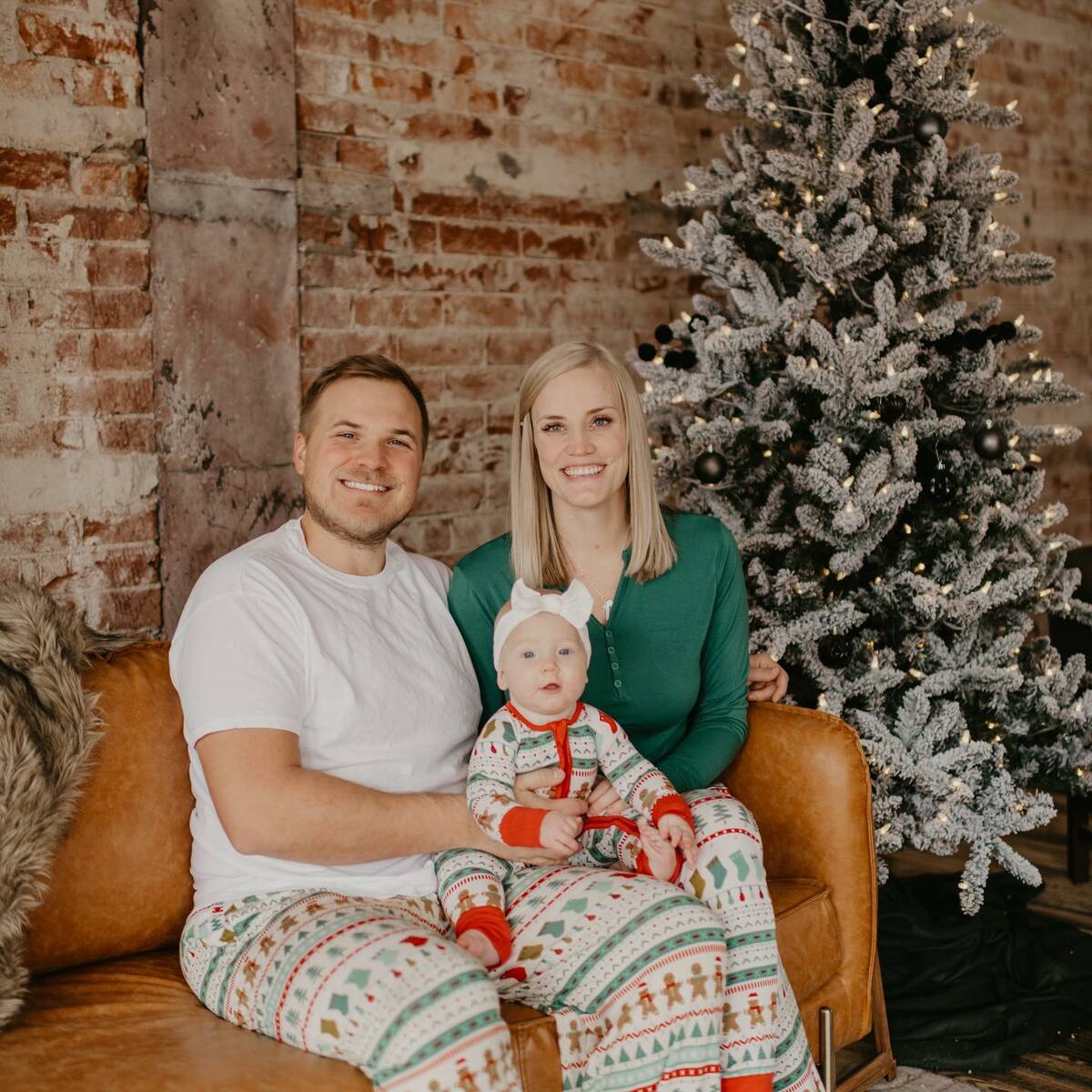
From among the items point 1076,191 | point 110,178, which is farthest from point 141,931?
point 1076,191

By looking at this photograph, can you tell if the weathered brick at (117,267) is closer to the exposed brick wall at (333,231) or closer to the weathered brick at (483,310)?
the exposed brick wall at (333,231)

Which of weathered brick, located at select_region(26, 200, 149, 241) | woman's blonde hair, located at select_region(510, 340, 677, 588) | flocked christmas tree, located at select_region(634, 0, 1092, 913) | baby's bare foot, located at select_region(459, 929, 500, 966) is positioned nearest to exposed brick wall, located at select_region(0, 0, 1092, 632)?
weathered brick, located at select_region(26, 200, 149, 241)

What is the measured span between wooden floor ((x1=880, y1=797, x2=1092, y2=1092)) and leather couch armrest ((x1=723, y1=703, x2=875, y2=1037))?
460 millimetres

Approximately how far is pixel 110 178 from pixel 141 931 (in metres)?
1.60

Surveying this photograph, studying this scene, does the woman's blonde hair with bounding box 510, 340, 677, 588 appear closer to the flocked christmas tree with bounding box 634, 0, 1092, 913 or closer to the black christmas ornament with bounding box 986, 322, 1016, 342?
the flocked christmas tree with bounding box 634, 0, 1092, 913

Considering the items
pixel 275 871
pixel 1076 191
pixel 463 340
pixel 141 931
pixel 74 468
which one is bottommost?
pixel 141 931

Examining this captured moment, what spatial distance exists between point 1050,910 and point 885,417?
1.47 metres

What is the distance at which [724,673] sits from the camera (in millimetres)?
2549

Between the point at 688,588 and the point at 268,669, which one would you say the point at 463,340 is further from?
the point at 268,669

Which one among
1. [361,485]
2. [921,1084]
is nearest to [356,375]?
[361,485]

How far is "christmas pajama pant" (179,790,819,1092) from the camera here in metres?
1.69

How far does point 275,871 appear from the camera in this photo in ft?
6.57

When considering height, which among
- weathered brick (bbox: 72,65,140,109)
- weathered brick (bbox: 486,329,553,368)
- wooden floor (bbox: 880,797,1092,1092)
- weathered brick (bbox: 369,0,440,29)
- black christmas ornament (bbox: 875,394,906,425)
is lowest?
wooden floor (bbox: 880,797,1092,1092)

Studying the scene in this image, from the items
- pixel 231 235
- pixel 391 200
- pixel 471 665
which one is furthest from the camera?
pixel 391 200
